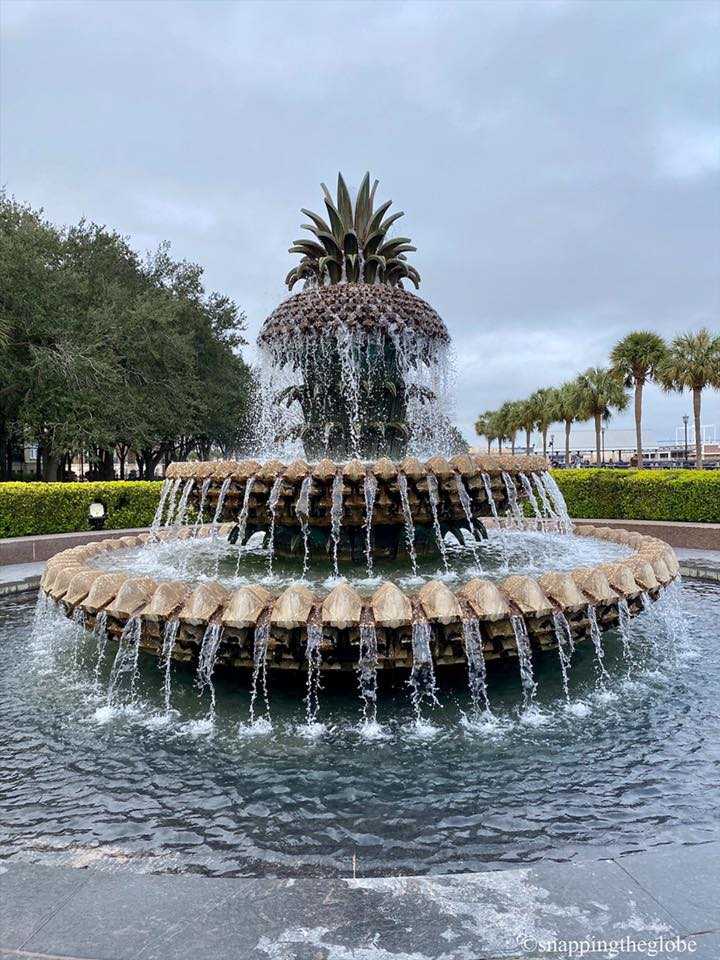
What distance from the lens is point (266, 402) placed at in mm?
10352

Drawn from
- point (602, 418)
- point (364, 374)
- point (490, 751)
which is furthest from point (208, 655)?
point (602, 418)

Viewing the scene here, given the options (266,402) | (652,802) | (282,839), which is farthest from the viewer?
(266,402)

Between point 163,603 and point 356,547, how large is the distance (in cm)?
281

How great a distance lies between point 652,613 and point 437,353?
15.6 feet

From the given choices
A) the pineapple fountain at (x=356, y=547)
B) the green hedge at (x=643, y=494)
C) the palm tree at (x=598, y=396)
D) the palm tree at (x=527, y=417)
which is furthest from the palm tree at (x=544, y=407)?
the pineapple fountain at (x=356, y=547)

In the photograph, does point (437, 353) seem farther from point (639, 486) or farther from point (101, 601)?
point (639, 486)

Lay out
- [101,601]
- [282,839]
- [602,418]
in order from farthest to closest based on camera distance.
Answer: [602,418], [101,601], [282,839]

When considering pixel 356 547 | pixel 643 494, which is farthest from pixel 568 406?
pixel 356 547

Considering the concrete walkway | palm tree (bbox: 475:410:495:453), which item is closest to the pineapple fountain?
the concrete walkway

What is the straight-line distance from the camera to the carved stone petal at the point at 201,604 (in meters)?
5.22

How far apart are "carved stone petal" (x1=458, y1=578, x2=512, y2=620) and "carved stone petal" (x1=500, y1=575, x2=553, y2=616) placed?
103mm

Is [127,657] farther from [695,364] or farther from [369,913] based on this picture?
[695,364]

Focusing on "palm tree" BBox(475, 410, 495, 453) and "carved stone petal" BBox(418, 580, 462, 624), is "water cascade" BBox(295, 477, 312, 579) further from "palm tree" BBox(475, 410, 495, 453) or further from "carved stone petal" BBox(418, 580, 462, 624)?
"palm tree" BBox(475, 410, 495, 453)

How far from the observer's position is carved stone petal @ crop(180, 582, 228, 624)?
17.1 ft
